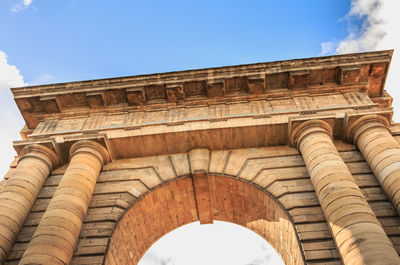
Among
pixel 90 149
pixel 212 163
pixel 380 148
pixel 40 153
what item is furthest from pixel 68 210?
pixel 380 148

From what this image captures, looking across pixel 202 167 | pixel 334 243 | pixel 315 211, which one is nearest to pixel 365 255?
pixel 334 243

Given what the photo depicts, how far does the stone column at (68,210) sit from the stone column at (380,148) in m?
9.79

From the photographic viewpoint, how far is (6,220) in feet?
34.7

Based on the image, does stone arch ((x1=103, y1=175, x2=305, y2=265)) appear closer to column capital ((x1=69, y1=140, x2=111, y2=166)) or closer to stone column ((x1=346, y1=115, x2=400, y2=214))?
column capital ((x1=69, y1=140, x2=111, y2=166))

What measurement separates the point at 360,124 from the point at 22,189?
1256 centimetres

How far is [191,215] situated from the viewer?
14312 mm

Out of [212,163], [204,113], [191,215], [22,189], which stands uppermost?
[204,113]

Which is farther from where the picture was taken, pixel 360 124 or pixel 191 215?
pixel 191 215

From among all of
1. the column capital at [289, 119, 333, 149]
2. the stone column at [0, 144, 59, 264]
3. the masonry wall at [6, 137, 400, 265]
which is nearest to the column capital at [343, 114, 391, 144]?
the masonry wall at [6, 137, 400, 265]

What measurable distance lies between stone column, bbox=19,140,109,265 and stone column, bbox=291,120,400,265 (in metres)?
7.68

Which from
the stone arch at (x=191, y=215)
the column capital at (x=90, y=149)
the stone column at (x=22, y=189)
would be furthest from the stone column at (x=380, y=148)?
the stone column at (x=22, y=189)

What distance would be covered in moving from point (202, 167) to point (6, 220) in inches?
269

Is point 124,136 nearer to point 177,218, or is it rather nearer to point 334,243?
point 177,218

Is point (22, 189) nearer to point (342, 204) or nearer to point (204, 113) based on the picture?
point (204, 113)
